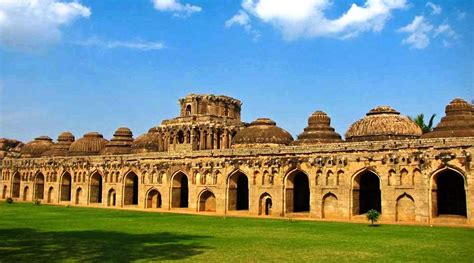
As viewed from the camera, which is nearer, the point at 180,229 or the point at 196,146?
the point at 180,229

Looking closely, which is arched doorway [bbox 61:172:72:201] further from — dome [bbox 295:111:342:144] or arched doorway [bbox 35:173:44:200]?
dome [bbox 295:111:342:144]

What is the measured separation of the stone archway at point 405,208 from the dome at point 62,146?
144 feet

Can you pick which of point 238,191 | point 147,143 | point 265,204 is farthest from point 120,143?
point 265,204

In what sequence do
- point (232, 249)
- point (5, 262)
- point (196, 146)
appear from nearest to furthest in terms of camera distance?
point (5, 262) < point (232, 249) < point (196, 146)

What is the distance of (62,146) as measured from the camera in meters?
65.4

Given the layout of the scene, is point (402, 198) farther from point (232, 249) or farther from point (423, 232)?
point (232, 249)

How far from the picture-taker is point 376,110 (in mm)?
39906

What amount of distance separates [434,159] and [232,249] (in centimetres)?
1876

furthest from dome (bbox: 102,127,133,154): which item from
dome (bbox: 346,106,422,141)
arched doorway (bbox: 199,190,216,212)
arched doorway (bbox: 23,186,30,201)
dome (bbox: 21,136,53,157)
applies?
dome (bbox: 346,106,422,141)

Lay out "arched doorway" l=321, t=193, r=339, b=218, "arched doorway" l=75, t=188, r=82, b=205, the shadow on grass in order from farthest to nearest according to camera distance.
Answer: "arched doorway" l=75, t=188, r=82, b=205, "arched doorway" l=321, t=193, r=339, b=218, the shadow on grass

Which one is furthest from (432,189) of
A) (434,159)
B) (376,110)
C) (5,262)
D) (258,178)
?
(5,262)

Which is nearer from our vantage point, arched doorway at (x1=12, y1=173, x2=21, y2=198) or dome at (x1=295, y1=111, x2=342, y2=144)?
dome at (x1=295, y1=111, x2=342, y2=144)

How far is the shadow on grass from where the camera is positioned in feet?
49.1

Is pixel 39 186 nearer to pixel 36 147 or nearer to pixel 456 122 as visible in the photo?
pixel 36 147
